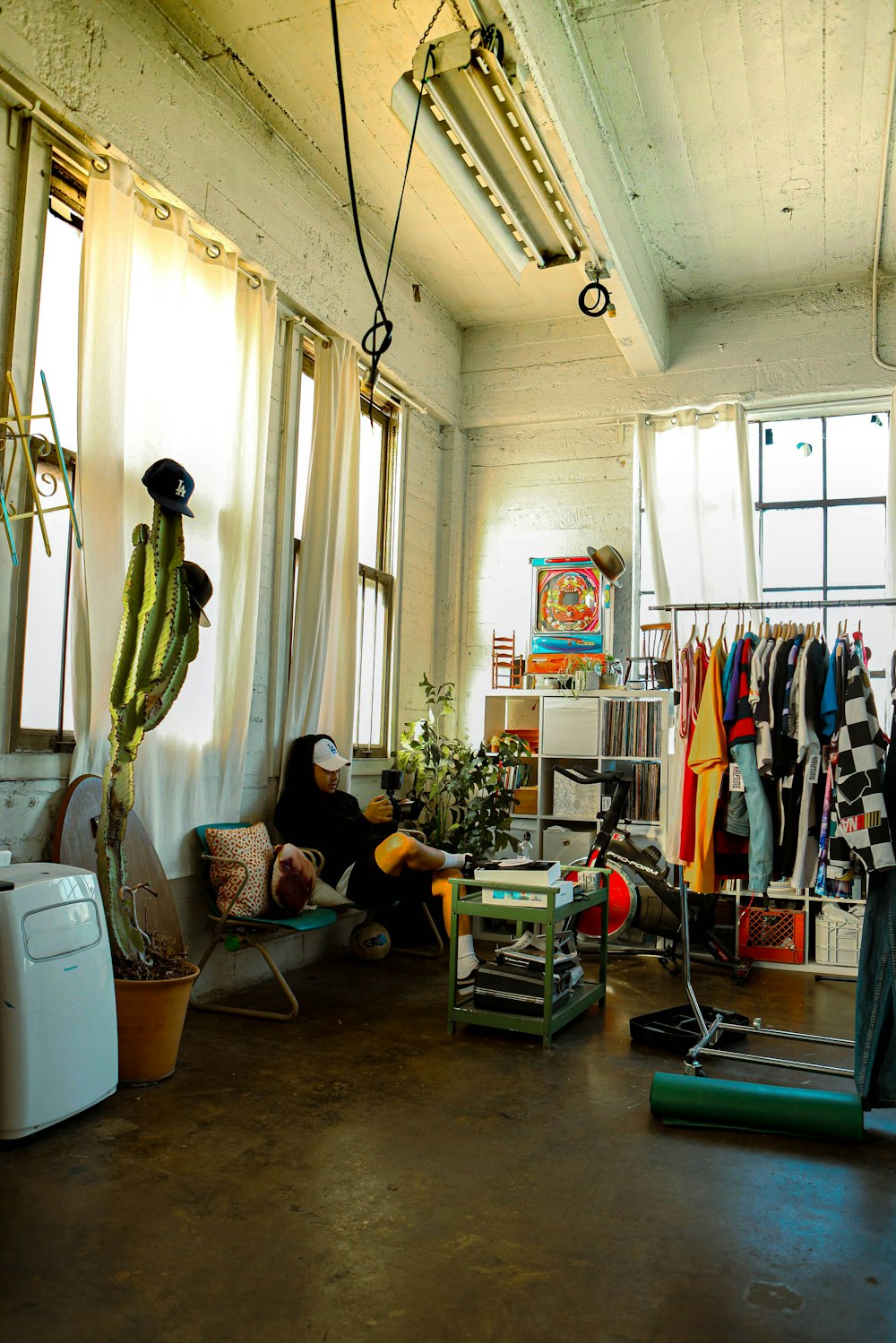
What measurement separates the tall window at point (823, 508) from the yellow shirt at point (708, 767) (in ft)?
9.59

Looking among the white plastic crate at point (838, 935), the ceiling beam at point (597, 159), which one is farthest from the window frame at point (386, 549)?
the white plastic crate at point (838, 935)

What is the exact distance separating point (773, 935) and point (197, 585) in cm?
397

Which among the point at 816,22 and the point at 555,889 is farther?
the point at 816,22

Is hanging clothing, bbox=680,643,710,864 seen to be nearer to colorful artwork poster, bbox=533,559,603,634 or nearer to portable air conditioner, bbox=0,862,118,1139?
portable air conditioner, bbox=0,862,118,1139

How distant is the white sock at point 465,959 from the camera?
4.31 meters

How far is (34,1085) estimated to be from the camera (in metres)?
2.84

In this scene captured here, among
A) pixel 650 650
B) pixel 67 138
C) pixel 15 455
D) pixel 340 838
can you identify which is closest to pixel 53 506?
pixel 15 455

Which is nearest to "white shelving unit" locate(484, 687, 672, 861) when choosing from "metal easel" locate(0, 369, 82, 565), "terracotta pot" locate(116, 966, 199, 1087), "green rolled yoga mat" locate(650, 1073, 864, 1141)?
"green rolled yoga mat" locate(650, 1073, 864, 1141)

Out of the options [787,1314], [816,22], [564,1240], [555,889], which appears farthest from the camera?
[816,22]

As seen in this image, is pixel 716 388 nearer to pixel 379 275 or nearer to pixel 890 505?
pixel 890 505

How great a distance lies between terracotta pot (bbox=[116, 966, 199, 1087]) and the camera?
3.33 m

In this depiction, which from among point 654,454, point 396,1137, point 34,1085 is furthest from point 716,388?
point 34,1085

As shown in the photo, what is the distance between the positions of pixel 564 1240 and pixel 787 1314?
0.54 meters

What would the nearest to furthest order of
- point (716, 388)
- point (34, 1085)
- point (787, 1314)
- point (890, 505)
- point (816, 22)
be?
point (787, 1314) < point (34, 1085) < point (816, 22) < point (890, 505) < point (716, 388)
